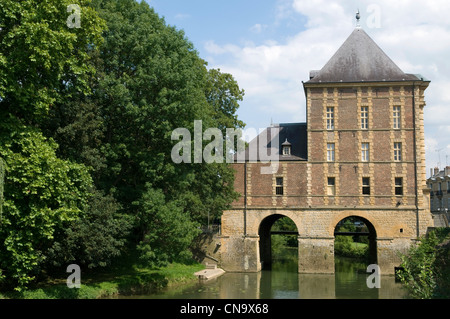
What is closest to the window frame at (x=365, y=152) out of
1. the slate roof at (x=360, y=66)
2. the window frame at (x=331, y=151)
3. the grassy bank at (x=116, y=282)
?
the window frame at (x=331, y=151)

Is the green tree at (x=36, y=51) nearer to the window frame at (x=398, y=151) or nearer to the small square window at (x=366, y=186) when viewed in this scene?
the small square window at (x=366, y=186)

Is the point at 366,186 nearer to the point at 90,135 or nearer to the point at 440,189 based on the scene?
the point at 90,135

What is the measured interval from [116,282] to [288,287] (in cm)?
1024

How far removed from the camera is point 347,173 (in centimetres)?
3253

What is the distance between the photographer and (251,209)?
33.4 m

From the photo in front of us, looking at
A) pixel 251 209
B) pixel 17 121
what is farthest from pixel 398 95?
pixel 17 121

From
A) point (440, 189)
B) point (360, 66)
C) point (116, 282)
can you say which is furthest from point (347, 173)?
point (440, 189)

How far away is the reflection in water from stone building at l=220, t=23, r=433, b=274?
60.4 inches

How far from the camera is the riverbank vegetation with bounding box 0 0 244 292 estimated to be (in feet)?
58.0

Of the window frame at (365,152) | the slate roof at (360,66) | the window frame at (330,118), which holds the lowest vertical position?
the window frame at (365,152)

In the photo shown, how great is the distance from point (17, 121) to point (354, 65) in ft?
79.6

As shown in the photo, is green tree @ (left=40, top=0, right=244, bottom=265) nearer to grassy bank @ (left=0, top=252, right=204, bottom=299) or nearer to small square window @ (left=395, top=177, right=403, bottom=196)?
grassy bank @ (left=0, top=252, right=204, bottom=299)

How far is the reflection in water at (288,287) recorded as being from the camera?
78.6 ft

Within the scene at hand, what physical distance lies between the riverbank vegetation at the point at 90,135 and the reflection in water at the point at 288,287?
297 centimetres
